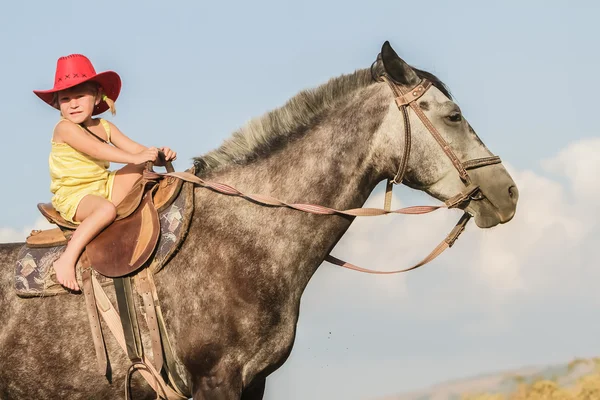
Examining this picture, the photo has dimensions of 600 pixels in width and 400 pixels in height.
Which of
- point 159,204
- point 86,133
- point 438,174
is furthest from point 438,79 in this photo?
point 86,133

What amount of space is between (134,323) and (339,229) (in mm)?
1745

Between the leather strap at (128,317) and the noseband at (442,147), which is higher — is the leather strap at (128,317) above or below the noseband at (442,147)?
below

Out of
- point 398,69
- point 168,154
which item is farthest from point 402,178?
point 168,154

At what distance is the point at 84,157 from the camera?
685 centimetres

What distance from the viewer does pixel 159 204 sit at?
6.62 metres

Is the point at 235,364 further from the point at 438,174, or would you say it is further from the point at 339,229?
the point at 438,174

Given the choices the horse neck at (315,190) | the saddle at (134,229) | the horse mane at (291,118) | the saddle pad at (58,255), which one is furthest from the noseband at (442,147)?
the saddle at (134,229)

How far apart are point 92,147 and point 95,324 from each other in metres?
1.40

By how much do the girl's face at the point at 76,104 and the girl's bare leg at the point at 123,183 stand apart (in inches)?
22.4

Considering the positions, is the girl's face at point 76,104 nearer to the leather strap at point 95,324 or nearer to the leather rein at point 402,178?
the leather rein at point 402,178

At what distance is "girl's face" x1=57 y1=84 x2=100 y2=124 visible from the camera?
692 centimetres

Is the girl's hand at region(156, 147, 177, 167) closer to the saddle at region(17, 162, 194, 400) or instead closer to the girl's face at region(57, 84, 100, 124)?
the saddle at region(17, 162, 194, 400)

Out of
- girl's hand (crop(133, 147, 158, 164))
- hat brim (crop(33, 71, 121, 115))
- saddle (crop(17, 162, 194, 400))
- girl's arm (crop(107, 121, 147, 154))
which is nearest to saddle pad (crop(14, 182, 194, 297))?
saddle (crop(17, 162, 194, 400))

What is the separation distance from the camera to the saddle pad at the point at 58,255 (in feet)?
21.2
